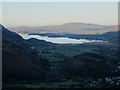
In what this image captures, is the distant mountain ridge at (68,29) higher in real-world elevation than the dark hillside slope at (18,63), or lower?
higher

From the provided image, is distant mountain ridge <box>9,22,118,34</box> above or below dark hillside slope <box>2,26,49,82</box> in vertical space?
above

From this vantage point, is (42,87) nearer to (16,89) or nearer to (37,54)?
(16,89)

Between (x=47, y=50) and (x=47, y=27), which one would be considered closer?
(x=47, y=50)

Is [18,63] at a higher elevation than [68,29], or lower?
lower

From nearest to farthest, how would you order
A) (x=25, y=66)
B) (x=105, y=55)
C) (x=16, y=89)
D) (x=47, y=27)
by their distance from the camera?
(x=16, y=89), (x=25, y=66), (x=105, y=55), (x=47, y=27)

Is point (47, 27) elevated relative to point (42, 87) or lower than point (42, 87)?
elevated

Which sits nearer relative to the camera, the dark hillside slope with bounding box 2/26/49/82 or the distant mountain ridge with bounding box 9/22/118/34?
the dark hillside slope with bounding box 2/26/49/82

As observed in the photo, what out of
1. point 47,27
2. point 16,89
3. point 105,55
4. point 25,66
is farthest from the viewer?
point 47,27

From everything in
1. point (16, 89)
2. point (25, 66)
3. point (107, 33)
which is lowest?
point (16, 89)

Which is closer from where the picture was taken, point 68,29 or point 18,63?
point 18,63

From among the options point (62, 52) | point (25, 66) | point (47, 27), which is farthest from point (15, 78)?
point (47, 27)

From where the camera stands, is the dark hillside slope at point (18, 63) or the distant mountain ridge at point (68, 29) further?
the distant mountain ridge at point (68, 29)
